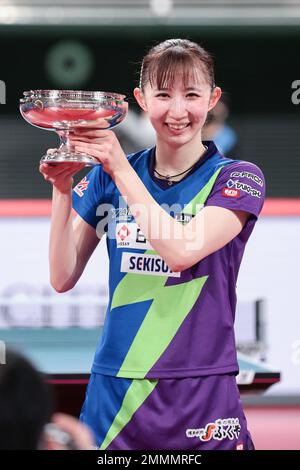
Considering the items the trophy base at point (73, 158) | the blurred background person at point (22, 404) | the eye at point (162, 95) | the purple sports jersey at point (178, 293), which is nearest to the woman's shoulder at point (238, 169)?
the purple sports jersey at point (178, 293)

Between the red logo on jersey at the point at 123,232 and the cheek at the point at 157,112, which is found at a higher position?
the cheek at the point at 157,112

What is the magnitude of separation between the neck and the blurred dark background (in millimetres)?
6946

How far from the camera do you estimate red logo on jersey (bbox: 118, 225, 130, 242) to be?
237cm

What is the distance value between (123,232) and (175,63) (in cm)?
43

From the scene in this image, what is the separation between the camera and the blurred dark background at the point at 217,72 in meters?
9.47

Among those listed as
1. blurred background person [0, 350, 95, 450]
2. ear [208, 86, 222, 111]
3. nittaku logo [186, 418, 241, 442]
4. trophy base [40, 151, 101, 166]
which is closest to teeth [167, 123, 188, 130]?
ear [208, 86, 222, 111]

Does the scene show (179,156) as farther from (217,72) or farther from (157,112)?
(217,72)

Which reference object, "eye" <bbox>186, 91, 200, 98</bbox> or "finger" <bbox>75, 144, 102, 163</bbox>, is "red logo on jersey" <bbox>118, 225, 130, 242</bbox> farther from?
"eye" <bbox>186, 91, 200, 98</bbox>

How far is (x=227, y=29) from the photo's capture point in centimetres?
976

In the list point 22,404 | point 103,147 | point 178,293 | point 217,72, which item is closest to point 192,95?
point 103,147

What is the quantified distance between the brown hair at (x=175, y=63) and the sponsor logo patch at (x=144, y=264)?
41 cm

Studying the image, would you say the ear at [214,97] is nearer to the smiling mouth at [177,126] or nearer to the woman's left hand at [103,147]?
the smiling mouth at [177,126]

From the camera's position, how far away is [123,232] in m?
2.37

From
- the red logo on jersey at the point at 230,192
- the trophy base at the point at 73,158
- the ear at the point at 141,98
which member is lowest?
the red logo on jersey at the point at 230,192
